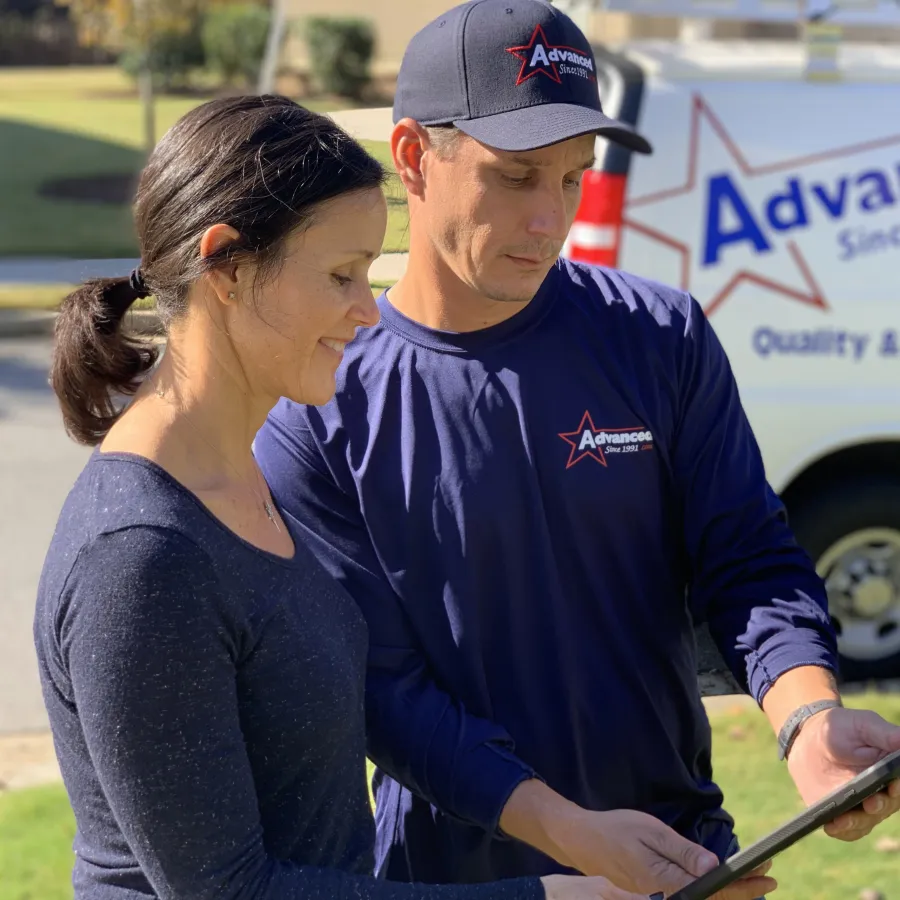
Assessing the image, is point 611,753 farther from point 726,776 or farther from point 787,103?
point 787,103

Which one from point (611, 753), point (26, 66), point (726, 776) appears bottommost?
point (26, 66)

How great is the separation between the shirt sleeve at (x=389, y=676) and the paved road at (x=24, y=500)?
3.19m

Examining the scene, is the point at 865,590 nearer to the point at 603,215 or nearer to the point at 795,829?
the point at 603,215

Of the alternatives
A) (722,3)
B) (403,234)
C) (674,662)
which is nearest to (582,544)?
(674,662)

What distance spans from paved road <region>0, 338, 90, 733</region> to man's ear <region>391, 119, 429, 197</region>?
335 centimetres

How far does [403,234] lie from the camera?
7.34 ft

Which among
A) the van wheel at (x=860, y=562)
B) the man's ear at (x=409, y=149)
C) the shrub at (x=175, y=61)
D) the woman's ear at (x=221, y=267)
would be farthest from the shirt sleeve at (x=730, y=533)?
the shrub at (x=175, y=61)

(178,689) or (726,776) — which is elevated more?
(178,689)

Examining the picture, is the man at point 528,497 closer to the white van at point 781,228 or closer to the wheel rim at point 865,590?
the white van at point 781,228

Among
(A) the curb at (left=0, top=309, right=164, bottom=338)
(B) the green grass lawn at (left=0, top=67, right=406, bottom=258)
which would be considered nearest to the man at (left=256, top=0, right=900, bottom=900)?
(B) the green grass lawn at (left=0, top=67, right=406, bottom=258)

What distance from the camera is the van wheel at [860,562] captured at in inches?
200

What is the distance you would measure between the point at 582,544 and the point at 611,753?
0.34 m

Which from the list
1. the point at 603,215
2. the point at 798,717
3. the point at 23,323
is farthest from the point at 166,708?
the point at 23,323

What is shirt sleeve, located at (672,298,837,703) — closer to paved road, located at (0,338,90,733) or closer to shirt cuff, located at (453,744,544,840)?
shirt cuff, located at (453,744,544,840)
